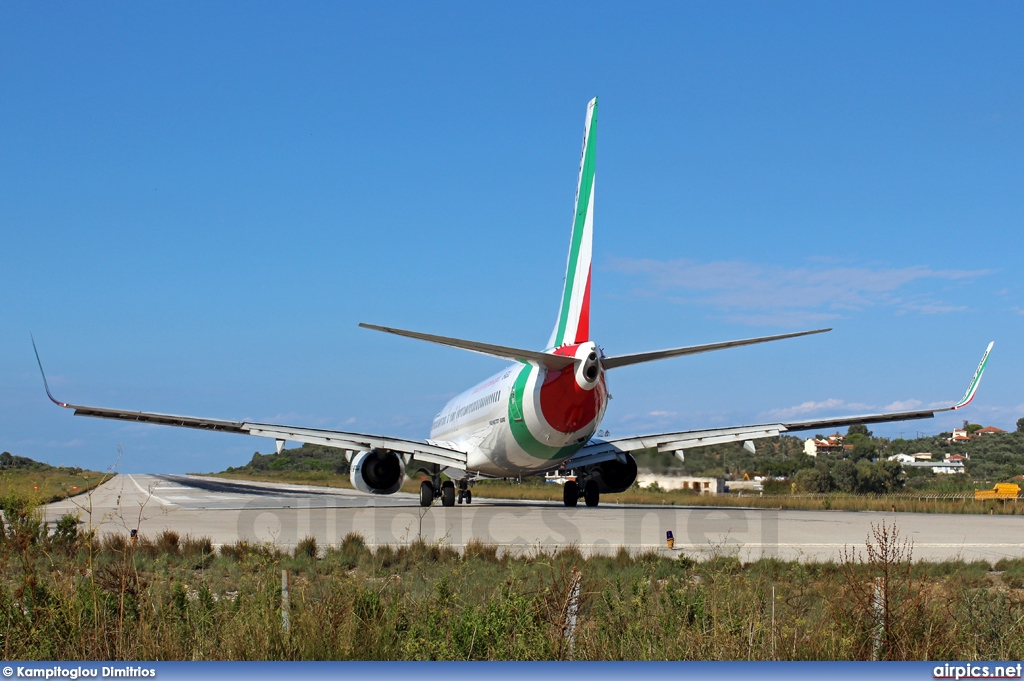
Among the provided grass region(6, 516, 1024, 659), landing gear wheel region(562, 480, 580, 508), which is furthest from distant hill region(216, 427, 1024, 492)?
grass region(6, 516, 1024, 659)

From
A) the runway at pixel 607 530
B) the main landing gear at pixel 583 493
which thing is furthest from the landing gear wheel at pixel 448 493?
the main landing gear at pixel 583 493

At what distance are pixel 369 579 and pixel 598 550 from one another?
4537mm

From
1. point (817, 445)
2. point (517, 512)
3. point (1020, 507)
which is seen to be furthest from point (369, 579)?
point (817, 445)

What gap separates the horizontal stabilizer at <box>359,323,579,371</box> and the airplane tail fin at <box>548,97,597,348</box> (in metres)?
1.70

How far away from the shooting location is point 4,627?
7359mm

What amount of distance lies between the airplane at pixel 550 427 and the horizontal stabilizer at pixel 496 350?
5cm

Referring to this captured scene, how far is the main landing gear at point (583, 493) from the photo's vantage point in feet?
102

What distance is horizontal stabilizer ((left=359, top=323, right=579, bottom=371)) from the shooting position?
51.9 ft

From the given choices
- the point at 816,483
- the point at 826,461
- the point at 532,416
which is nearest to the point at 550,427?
the point at 532,416

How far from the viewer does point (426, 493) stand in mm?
30453

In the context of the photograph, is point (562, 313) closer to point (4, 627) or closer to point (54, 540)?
point (54, 540)

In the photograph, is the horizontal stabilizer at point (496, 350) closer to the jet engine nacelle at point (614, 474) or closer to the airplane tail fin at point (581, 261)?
the airplane tail fin at point (581, 261)

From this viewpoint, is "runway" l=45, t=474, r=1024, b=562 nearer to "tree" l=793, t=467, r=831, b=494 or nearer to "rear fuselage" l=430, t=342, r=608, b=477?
"rear fuselage" l=430, t=342, r=608, b=477

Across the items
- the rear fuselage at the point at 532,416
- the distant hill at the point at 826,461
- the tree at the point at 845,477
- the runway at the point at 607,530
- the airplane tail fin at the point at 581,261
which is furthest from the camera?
the tree at the point at 845,477
